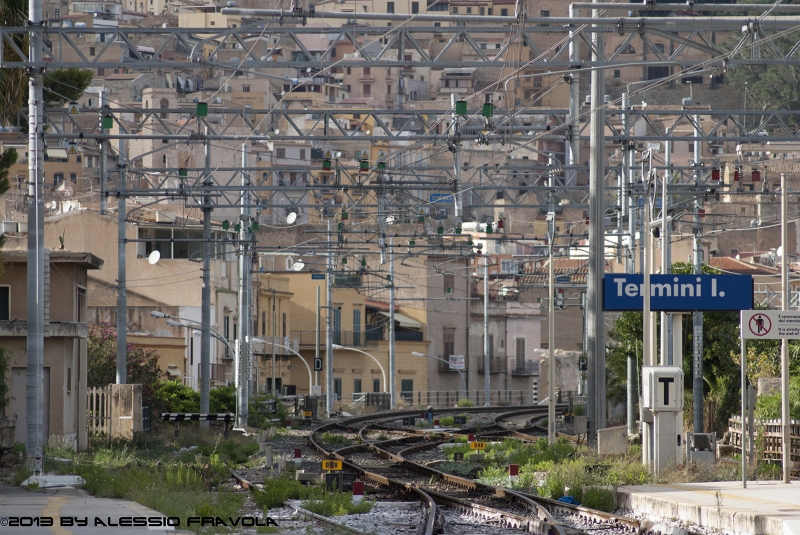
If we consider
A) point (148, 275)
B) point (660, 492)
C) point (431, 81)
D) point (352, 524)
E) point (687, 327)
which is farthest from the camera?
point (431, 81)

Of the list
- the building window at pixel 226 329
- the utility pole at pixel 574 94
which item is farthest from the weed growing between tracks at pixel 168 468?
the building window at pixel 226 329

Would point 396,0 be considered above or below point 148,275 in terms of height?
above

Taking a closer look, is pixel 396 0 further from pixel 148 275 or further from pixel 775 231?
pixel 148 275

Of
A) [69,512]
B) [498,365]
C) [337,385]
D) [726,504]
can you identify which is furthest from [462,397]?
[69,512]

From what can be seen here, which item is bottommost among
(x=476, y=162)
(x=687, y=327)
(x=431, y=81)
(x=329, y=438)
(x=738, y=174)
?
(x=329, y=438)

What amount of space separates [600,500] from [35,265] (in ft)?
34.8

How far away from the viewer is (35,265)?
23.2 meters

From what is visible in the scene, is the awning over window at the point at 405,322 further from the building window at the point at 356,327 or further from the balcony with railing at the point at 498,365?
the balcony with railing at the point at 498,365

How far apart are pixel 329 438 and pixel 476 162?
90.9m

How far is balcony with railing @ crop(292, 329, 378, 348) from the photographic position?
81312 millimetres

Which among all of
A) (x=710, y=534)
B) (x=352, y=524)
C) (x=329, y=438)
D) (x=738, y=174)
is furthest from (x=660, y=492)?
(x=738, y=174)

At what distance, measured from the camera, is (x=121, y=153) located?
37.0 meters

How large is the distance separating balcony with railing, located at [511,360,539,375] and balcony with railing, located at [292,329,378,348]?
10094mm

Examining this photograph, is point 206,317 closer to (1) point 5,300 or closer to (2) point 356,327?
(1) point 5,300
